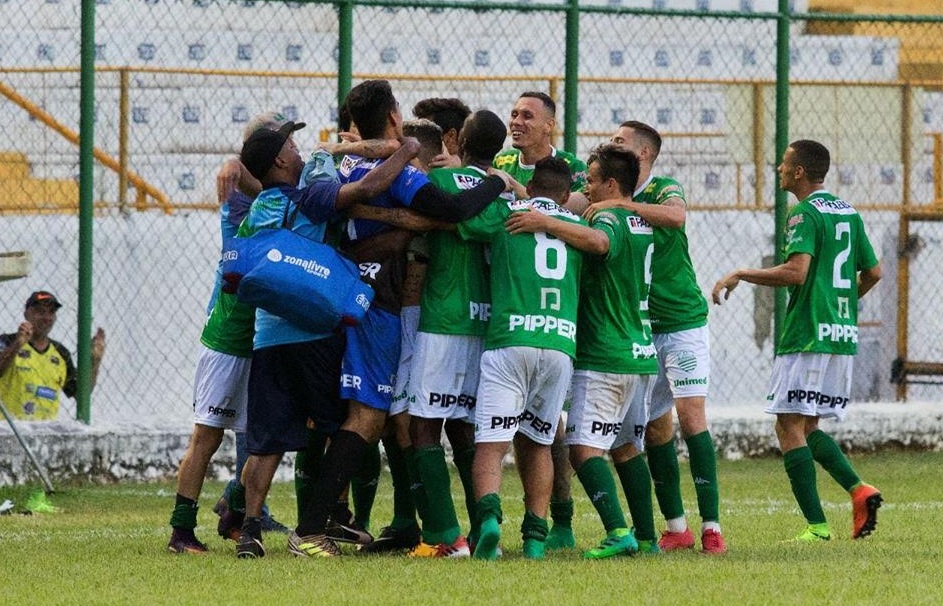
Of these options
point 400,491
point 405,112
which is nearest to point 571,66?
point 400,491

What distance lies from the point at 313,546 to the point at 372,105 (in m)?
1.91

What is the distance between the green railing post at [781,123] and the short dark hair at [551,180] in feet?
17.4

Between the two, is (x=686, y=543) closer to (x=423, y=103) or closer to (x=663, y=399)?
(x=663, y=399)

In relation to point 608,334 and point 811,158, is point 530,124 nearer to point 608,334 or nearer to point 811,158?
point 608,334

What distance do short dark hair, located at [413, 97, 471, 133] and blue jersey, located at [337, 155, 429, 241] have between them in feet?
2.73

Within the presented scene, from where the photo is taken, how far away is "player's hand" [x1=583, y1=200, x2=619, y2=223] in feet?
26.1

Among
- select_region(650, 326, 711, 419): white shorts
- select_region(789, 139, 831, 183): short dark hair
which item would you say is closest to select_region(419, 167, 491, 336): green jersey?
select_region(650, 326, 711, 419): white shorts

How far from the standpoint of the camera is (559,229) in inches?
302

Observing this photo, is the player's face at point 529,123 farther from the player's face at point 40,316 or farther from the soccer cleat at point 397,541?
the player's face at point 40,316

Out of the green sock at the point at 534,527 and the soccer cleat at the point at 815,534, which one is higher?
the green sock at the point at 534,527

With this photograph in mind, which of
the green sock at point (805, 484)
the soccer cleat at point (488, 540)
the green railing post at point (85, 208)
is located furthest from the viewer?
the green railing post at point (85, 208)

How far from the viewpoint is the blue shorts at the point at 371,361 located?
304 inches

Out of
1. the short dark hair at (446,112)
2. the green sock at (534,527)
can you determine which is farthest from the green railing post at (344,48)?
the green sock at (534,527)

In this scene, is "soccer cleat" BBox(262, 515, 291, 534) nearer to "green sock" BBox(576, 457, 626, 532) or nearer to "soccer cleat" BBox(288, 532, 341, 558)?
"soccer cleat" BBox(288, 532, 341, 558)
